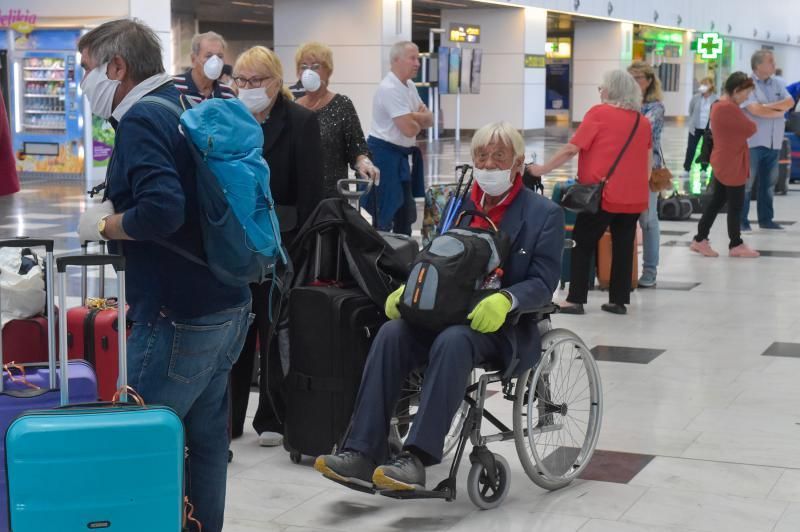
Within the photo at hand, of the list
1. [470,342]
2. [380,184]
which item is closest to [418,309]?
[470,342]

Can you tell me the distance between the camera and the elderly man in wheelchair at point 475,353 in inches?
155

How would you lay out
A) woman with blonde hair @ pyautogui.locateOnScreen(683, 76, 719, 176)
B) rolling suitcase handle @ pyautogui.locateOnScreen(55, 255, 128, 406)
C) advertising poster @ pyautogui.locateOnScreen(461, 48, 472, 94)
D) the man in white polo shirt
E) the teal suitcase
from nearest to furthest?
the teal suitcase
rolling suitcase handle @ pyautogui.locateOnScreen(55, 255, 128, 406)
the man in white polo shirt
woman with blonde hair @ pyautogui.locateOnScreen(683, 76, 719, 176)
advertising poster @ pyautogui.locateOnScreen(461, 48, 472, 94)

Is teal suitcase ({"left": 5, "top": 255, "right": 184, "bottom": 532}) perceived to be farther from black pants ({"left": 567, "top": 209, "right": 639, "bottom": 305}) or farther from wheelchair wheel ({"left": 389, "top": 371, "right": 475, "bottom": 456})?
black pants ({"left": 567, "top": 209, "right": 639, "bottom": 305})

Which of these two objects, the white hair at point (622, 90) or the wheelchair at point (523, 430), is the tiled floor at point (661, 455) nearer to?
the wheelchair at point (523, 430)

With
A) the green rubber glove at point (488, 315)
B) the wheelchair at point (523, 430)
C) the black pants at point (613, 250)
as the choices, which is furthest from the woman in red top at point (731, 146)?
the green rubber glove at point (488, 315)

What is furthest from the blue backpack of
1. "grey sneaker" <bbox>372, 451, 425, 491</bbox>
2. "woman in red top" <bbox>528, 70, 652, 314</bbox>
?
"woman in red top" <bbox>528, 70, 652, 314</bbox>

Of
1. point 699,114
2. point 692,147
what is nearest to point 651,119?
point 699,114

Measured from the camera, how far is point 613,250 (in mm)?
8062

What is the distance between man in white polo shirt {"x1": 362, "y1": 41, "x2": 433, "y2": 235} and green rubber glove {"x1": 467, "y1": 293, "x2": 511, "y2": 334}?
3784 mm

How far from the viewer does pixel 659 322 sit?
25.9 feet

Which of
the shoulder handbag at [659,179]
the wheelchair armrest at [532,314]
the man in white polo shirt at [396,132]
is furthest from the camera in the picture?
the shoulder handbag at [659,179]

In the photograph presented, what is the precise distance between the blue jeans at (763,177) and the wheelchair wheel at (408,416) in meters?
7.94

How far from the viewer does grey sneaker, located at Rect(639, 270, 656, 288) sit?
30.5ft

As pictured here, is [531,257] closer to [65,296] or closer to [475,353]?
[475,353]
